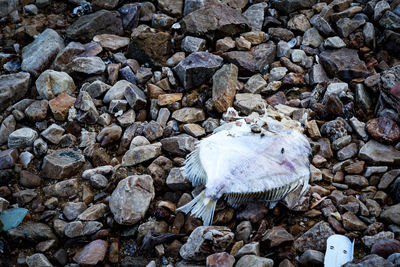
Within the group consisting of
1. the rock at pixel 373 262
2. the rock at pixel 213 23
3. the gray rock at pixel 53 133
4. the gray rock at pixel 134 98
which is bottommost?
the gray rock at pixel 53 133

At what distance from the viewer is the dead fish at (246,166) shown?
8.59 ft

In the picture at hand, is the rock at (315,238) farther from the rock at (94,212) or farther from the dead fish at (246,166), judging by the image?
the rock at (94,212)

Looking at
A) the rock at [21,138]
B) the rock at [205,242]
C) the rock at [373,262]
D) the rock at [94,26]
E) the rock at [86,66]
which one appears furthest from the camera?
the rock at [94,26]

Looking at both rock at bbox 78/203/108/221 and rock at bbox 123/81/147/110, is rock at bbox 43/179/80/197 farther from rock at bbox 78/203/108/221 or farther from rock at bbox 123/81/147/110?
rock at bbox 123/81/147/110

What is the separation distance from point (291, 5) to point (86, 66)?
2425mm

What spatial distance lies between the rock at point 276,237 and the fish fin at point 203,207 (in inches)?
15.9

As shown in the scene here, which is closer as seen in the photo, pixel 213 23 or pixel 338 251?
pixel 338 251

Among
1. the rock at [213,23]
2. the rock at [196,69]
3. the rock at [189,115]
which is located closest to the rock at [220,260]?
the rock at [189,115]

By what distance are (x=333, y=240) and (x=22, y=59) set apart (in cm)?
356

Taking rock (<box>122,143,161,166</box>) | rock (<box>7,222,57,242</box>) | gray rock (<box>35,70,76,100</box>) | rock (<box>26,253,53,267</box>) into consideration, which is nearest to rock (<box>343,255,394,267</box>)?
rock (<box>122,143,161,166</box>)

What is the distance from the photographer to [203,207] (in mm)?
2625

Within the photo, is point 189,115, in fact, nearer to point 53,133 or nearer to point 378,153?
point 53,133

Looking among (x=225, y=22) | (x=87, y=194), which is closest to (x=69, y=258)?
(x=87, y=194)

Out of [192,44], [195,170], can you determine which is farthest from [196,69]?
[195,170]
